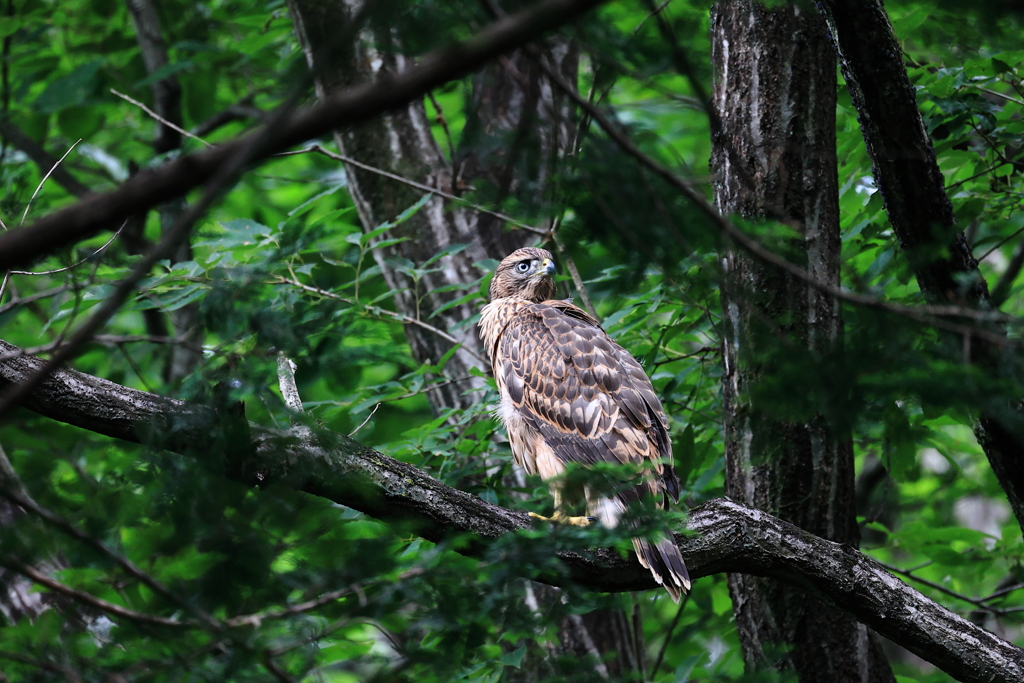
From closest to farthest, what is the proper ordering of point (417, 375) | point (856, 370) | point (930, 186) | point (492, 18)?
point (492, 18) < point (856, 370) < point (930, 186) < point (417, 375)

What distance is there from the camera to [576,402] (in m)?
4.16

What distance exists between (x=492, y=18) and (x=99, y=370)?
18.9ft

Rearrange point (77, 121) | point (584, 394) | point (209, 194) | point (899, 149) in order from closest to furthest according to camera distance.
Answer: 1. point (209, 194)
2. point (899, 149)
3. point (584, 394)
4. point (77, 121)

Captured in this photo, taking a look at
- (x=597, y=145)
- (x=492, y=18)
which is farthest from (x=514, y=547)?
(x=492, y=18)

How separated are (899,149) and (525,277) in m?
2.86

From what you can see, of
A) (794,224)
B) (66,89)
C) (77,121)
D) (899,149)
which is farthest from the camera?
(77,121)

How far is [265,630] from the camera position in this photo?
1.54 m

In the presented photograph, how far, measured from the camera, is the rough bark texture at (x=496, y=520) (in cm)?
224

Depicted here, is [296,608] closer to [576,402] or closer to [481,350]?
[576,402]

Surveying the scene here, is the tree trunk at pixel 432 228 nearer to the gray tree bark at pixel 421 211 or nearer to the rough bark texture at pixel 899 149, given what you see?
the gray tree bark at pixel 421 211

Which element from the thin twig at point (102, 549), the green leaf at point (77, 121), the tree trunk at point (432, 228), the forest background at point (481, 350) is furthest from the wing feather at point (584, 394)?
the green leaf at point (77, 121)

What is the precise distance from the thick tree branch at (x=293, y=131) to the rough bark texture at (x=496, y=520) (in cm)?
Answer: 100

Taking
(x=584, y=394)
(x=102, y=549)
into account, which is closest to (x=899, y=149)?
(x=584, y=394)

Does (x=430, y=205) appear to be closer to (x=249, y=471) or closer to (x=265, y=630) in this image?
(x=249, y=471)
